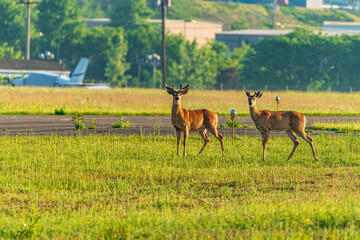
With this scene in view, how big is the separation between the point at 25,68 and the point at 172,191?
337 ft

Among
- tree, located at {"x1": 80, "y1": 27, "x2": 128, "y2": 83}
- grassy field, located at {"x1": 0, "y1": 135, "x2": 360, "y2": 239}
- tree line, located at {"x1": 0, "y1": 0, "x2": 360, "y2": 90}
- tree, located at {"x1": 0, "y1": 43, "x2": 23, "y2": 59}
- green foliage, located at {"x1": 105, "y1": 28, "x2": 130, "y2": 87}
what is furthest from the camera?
tree, located at {"x1": 0, "y1": 43, "x2": 23, "y2": 59}

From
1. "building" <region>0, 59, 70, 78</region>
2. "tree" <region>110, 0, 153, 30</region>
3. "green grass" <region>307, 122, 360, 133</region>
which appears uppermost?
"tree" <region>110, 0, 153, 30</region>

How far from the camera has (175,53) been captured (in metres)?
140

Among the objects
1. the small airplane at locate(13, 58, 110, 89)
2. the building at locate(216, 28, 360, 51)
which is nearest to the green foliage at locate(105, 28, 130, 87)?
the small airplane at locate(13, 58, 110, 89)

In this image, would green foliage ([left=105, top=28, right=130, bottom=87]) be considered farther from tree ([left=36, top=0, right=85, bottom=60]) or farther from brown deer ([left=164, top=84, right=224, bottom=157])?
brown deer ([left=164, top=84, right=224, bottom=157])

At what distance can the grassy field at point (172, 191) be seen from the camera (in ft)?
37.9

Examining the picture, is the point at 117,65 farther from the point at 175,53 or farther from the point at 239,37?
the point at 239,37

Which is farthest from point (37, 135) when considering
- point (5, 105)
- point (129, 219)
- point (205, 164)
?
point (5, 105)

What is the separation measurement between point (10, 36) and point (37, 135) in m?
143

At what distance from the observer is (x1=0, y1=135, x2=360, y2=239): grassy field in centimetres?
1156

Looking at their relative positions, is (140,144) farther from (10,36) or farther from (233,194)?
(10,36)

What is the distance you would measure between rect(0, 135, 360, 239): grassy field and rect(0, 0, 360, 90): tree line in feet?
317

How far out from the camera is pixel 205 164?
66.2 ft

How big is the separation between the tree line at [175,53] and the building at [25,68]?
788 cm
